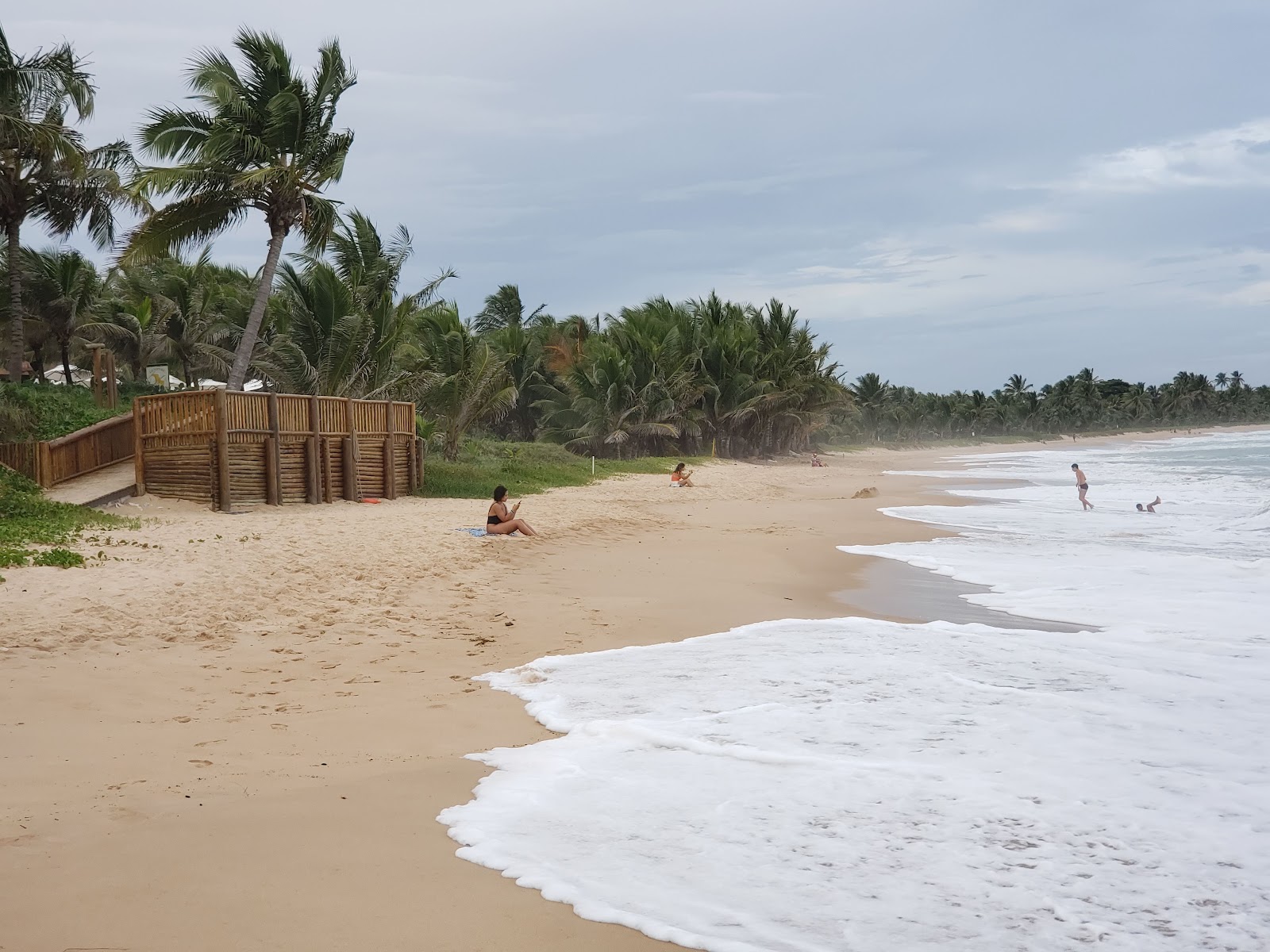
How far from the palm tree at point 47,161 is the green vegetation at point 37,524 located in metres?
11.1

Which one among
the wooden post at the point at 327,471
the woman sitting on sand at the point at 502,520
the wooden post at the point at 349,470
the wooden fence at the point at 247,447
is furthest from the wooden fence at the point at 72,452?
the woman sitting on sand at the point at 502,520

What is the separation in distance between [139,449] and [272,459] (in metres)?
2.11

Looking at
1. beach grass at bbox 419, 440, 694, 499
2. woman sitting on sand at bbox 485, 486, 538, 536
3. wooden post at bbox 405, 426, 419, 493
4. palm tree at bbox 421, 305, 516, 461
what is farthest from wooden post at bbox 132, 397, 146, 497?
palm tree at bbox 421, 305, 516, 461

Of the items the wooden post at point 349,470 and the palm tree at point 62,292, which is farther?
the palm tree at point 62,292

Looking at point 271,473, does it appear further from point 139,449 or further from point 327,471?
point 139,449

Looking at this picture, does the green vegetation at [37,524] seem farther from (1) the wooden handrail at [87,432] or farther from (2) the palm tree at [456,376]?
(2) the palm tree at [456,376]

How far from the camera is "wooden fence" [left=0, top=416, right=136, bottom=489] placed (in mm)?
15109

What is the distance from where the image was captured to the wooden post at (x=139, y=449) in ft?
50.1

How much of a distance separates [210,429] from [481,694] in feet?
34.5

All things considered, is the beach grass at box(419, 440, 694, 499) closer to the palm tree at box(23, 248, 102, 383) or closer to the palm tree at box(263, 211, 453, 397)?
the palm tree at box(263, 211, 453, 397)

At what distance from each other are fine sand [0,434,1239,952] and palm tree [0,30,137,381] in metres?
12.6

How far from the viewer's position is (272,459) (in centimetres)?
1524

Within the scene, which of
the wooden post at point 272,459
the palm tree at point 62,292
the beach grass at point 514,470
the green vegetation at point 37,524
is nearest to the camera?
the green vegetation at point 37,524

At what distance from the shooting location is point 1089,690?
6121mm
